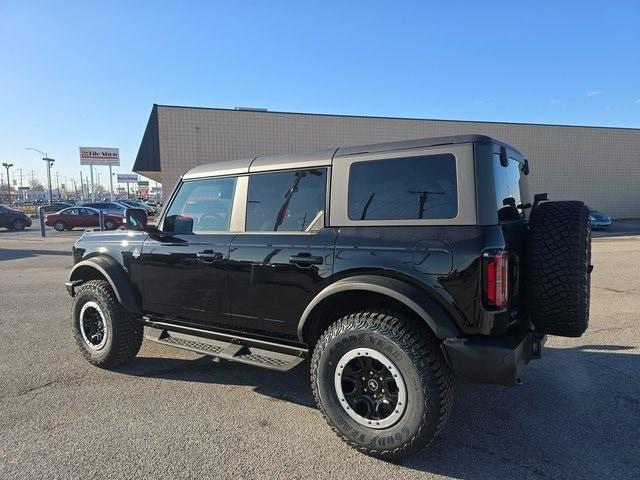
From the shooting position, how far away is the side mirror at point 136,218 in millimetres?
4250

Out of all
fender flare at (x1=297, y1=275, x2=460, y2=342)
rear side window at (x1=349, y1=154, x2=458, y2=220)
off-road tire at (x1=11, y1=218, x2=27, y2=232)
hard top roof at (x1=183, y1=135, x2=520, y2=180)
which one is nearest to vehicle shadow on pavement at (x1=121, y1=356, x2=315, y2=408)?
fender flare at (x1=297, y1=275, x2=460, y2=342)

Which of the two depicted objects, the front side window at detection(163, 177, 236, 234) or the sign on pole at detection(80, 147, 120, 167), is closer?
the front side window at detection(163, 177, 236, 234)

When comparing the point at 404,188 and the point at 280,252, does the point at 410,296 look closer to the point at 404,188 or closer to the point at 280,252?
the point at 404,188

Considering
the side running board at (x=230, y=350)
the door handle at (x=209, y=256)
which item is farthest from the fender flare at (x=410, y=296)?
the door handle at (x=209, y=256)

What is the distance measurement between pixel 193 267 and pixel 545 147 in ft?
104

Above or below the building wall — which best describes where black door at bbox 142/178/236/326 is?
below

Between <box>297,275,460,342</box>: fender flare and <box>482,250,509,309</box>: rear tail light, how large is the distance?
27cm

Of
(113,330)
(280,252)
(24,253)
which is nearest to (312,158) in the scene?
(280,252)

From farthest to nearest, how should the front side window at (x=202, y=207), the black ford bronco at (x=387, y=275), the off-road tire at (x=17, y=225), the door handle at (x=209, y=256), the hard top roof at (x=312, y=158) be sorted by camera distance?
the off-road tire at (x=17, y=225), the front side window at (x=202, y=207), the door handle at (x=209, y=256), the hard top roof at (x=312, y=158), the black ford bronco at (x=387, y=275)

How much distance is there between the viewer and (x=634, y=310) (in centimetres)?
651

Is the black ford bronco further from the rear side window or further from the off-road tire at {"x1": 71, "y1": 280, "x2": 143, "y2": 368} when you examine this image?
the off-road tire at {"x1": 71, "y1": 280, "x2": 143, "y2": 368}

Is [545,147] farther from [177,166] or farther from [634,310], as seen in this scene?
[634,310]

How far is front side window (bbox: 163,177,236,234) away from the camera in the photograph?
3.94 metres

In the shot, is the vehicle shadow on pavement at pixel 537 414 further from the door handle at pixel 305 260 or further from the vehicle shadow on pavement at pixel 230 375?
the door handle at pixel 305 260
